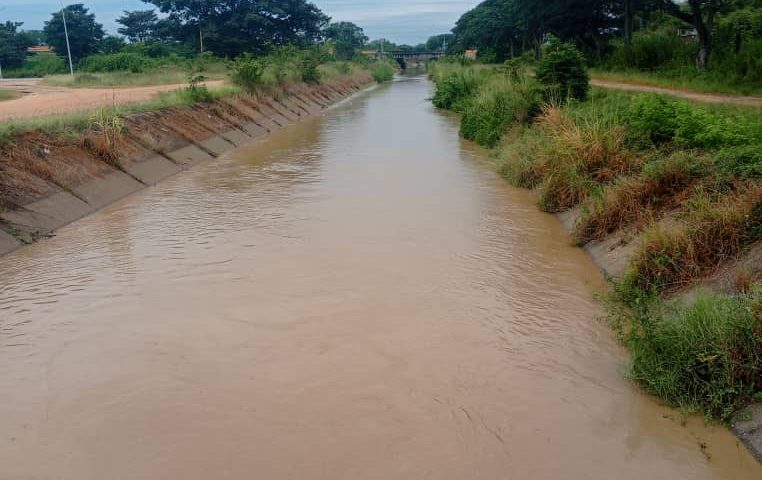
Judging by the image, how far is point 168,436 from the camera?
5266 mm

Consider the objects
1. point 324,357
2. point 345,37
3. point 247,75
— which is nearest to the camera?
point 324,357

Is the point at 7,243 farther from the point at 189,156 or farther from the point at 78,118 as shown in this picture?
the point at 189,156

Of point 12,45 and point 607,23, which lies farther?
point 12,45

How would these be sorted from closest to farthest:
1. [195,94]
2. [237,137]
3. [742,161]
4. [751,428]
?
1. [751,428]
2. [742,161]
3. [195,94]
4. [237,137]

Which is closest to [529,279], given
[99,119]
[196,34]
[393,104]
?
[99,119]

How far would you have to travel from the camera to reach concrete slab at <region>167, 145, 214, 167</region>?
1717cm

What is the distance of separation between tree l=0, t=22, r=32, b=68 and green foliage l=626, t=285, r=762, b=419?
200 ft

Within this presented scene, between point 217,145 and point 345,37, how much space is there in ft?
304

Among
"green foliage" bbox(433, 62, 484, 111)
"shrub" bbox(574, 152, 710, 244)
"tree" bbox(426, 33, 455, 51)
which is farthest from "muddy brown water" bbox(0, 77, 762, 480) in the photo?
"tree" bbox(426, 33, 455, 51)

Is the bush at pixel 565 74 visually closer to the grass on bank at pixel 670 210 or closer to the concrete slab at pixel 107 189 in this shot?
the grass on bank at pixel 670 210

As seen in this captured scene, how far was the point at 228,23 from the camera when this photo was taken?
5622cm

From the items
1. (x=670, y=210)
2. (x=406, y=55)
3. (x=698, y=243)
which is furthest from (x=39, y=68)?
(x=406, y=55)

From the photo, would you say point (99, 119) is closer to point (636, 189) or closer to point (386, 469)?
point (636, 189)

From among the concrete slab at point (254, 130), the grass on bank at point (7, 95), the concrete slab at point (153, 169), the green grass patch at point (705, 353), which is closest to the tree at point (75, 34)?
the grass on bank at point (7, 95)
